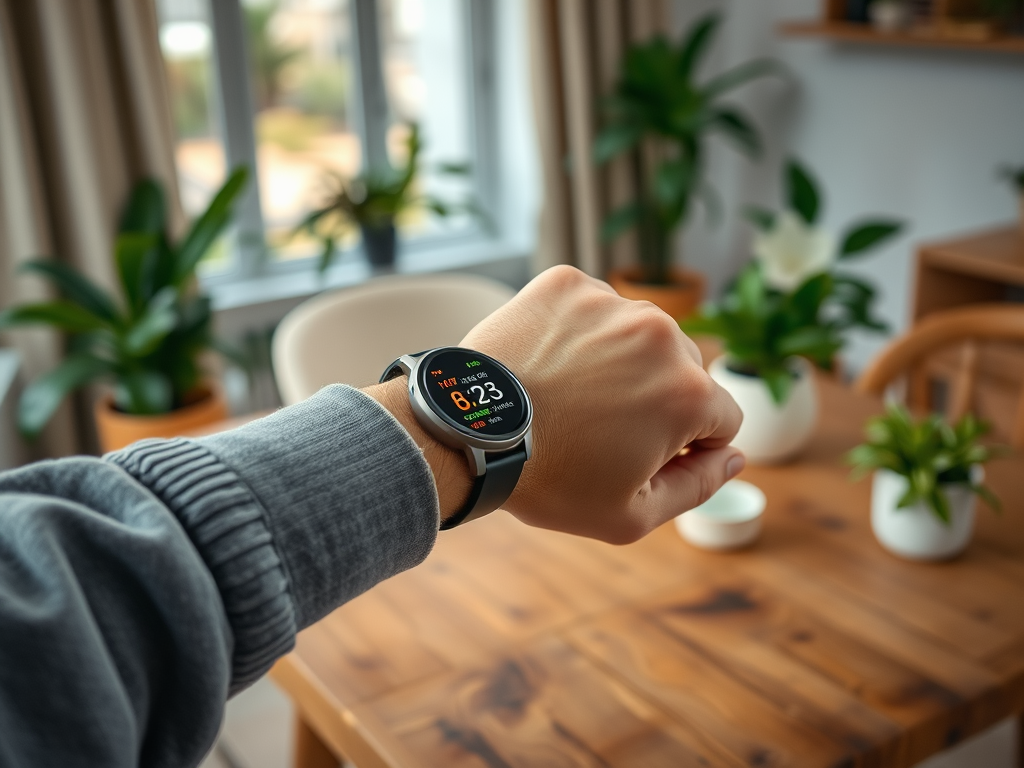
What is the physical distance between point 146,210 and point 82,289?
1.05 ft

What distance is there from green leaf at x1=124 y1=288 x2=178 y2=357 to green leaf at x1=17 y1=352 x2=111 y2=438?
0.29 feet

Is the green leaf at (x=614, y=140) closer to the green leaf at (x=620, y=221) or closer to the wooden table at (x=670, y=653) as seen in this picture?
the green leaf at (x=620, y=221)

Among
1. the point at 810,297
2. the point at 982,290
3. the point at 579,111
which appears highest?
the point at 579,111

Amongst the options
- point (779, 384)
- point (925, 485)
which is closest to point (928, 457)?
point (925, 485)

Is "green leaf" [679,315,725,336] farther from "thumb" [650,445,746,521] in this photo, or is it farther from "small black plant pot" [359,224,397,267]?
"small black plant pot" [359,224,397,267]

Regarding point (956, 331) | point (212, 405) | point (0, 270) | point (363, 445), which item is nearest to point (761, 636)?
point (363, 445)

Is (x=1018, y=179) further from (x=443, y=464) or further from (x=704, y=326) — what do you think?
(x=443, y=464)

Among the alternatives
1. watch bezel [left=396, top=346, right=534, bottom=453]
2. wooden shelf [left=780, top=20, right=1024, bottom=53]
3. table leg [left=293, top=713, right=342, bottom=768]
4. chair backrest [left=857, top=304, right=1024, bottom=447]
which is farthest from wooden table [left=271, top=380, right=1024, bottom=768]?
wooden shelf [left=780, top=20, right=1024, bottom=53]

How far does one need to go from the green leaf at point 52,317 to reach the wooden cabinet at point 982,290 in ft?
6.57

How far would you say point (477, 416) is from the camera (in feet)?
2.20

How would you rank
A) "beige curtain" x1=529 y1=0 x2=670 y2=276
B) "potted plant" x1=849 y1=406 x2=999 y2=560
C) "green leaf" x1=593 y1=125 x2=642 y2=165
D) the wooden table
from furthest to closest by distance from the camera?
1. "beige curtain" x1=529 y1=0 x2=670 y2=276
2. "green leaf" x1=593 y1=125 x2=642 y2=165
3. "potted plant" x1=849 y1=406 x2=999 y2=560
4. the wooden table

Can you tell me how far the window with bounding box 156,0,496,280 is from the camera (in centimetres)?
313

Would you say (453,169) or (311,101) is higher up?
(311,101)

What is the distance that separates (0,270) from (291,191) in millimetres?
1123
